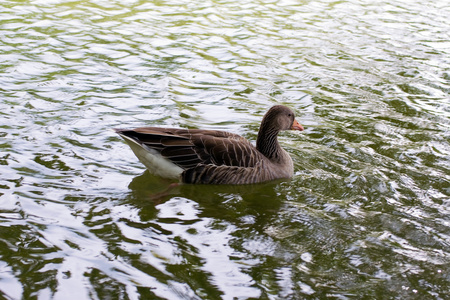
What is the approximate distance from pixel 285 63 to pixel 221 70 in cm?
178

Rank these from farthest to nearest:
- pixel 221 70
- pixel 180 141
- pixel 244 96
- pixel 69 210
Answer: pixel 221 70 → pixel 244 96 → pixel 180 141 → pixel 69 210

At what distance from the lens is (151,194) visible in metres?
8.49

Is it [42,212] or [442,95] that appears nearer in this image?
[42,212]

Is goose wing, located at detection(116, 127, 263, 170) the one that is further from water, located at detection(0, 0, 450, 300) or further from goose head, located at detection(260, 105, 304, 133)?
goose head, located at detection(260, 105, 304, 133)

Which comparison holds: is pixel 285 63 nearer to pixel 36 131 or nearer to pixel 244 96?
pixel 244 96

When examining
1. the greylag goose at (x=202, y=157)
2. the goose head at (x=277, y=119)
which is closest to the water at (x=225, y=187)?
the greylag goose at (x=202, y=157)

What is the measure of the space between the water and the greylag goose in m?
0.23

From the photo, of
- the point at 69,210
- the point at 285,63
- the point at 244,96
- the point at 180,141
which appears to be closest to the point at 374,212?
the point at 180,141

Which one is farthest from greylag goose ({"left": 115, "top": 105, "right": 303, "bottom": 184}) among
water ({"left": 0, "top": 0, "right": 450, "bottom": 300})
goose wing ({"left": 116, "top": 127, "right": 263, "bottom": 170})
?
water ({"left": 0, "top": 0, "right": 450, "bottom": 300})

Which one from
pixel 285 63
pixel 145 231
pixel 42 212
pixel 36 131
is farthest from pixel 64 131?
pixel 285 63

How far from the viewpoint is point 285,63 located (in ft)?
47.9

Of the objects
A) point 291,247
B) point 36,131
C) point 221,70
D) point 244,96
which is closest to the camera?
point 291,247

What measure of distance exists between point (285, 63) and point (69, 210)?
8341 mm

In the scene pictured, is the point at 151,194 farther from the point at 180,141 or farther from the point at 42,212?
the point at 42,212
